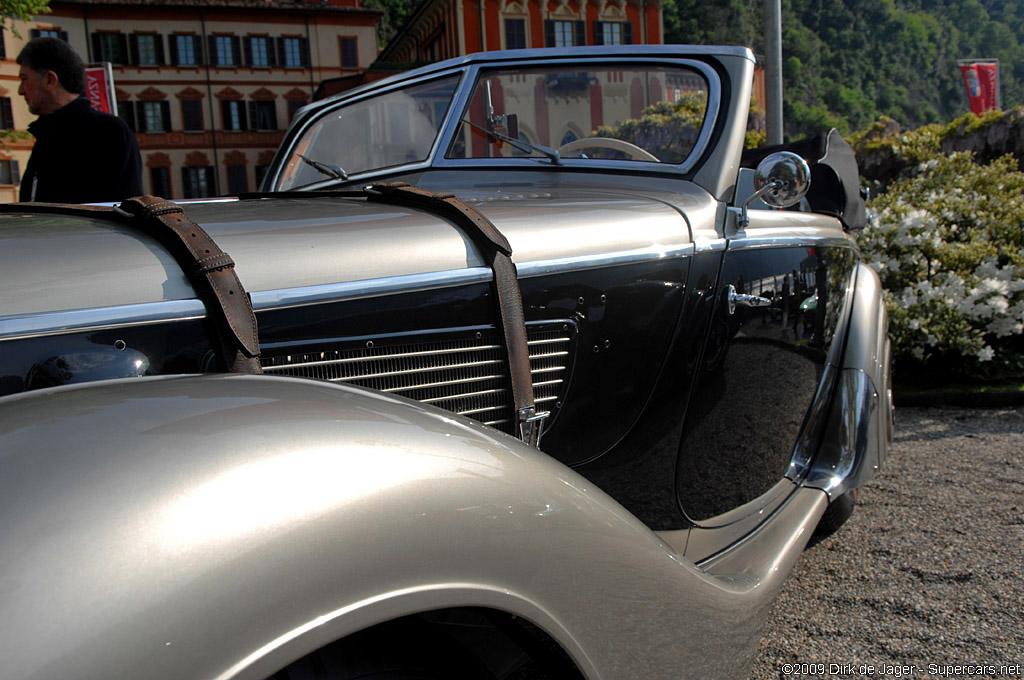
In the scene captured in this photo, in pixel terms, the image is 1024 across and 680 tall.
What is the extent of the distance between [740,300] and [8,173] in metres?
33.6

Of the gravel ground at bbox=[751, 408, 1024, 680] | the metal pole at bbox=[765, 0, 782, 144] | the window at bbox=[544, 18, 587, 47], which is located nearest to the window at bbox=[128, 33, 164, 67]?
the window at bbox=[544, 18, 587, 47]

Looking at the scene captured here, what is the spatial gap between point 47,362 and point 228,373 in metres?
0.22

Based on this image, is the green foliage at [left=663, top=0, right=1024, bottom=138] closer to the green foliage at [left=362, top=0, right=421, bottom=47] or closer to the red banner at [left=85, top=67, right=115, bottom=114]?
the green foliage at [left=362, top=0, right=421, bottom=47]

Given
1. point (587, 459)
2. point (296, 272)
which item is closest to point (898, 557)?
point (587, 459)

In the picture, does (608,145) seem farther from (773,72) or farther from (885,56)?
(885,56)

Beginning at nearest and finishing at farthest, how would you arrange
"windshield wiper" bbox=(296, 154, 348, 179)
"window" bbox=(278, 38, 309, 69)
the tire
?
1. "windshield wiper" bbox=(296, 154, 348, 179)
2. the tire
3. "window" bbox=(278, 38, 309, 69)

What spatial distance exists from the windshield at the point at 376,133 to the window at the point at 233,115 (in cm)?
3359

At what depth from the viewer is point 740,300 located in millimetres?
→ 1960

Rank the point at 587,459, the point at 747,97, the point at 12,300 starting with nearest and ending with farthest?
the point at 12,300 → the point at 587,459 → the point at 747,97

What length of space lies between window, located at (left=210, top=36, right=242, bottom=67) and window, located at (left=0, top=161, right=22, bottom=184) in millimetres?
8853

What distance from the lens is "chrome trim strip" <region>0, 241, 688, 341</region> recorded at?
38.3 inches

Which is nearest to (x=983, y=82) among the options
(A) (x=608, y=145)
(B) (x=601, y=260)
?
(A) (x=608, y=145)

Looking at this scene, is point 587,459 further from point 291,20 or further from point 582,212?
point 291,20

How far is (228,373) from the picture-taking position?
1.01 m
